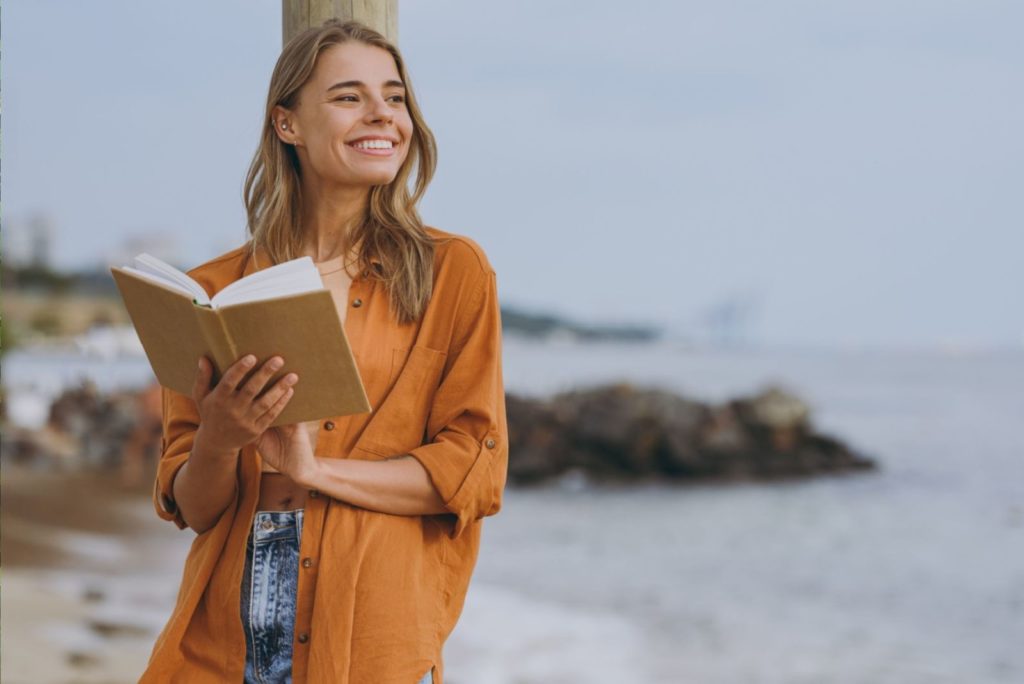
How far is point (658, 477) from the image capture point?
13.8 meters

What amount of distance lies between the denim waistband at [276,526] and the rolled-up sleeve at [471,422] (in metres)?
0.20

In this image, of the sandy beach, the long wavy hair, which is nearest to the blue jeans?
the long wavy hair

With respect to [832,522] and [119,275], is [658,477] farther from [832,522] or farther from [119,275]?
[119,275]

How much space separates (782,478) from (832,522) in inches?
34.3

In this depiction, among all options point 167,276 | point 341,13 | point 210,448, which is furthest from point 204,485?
point 341,13

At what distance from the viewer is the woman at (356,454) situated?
1655 mm

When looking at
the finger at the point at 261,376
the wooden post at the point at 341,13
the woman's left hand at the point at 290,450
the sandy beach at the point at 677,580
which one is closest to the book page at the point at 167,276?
the finger at the point at 261,376

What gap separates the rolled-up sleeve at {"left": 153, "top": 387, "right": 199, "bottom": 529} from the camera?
1794mm

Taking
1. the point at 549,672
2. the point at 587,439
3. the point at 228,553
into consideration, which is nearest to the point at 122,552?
the point at 549,672

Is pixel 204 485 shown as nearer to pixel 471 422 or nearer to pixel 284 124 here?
pixel 471 422

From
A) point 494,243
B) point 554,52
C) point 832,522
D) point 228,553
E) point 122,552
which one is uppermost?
point 554,52

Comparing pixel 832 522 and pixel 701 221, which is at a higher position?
pixel 701 221

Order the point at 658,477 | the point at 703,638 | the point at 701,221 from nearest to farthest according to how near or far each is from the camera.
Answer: the point at 703,638
the point at 658,477
the point at 701,221

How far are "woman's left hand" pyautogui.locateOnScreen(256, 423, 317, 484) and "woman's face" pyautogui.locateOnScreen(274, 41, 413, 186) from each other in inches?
15.7
